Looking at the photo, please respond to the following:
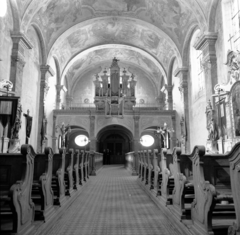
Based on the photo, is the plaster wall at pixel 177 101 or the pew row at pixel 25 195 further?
the plaster wall at pixel 177 101

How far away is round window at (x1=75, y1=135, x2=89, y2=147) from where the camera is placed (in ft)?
84.6

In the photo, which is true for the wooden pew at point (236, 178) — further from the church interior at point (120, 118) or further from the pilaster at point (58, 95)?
the pilaster at point (58, 95)

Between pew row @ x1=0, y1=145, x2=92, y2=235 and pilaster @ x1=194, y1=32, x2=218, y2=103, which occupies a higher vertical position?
pilaster @ x1=194, y1=32, x2=218, y2=103

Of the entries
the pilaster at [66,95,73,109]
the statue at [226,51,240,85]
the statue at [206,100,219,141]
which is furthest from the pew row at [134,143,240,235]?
the pilaster at [66,95,73,109]

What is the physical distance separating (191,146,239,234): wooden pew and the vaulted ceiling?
9714 mm

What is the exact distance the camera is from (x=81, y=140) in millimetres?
25938

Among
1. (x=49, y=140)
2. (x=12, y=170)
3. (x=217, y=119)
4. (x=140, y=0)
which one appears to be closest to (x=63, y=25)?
(x=140, y=0)

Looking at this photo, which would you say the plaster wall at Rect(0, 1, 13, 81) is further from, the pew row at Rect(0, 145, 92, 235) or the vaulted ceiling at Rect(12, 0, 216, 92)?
the pew row at Rect(0, 145, 92, 235)

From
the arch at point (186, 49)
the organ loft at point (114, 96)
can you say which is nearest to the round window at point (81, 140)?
the organ loft at point (114, 96)

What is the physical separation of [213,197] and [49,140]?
15681 millimetres

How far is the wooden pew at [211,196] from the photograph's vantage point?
286cm

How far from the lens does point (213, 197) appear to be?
2762 millimetres

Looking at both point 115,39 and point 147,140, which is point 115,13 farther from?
point 147,140

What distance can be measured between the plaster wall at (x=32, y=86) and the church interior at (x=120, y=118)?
0.06 meters
